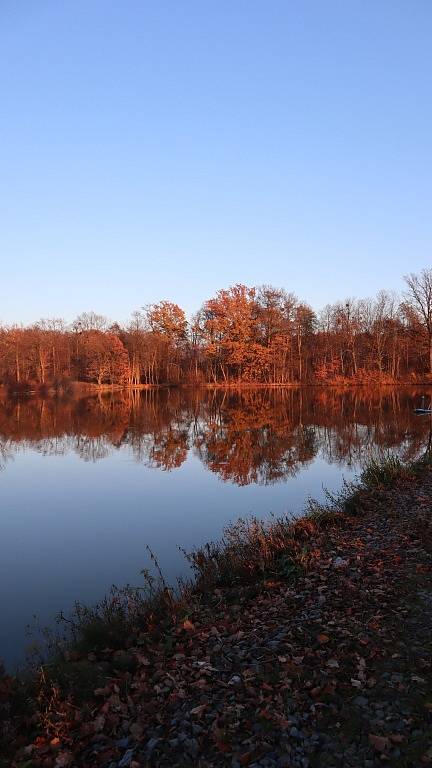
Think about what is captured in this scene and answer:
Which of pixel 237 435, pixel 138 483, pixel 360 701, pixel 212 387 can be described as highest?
pixel 212 387

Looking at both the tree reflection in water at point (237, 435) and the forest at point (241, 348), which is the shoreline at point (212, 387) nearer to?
the forest at point (241, 348)

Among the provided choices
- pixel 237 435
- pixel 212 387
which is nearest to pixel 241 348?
pixel 212 387

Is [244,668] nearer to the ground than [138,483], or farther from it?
farther from it

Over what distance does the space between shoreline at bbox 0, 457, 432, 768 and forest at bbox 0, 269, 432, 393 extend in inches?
2505

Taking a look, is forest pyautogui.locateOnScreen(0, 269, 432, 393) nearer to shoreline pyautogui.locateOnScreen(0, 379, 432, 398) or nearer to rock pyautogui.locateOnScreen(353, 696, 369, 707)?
shoreline pyautogui.locateOnScreen(0, 379, 432, 398)

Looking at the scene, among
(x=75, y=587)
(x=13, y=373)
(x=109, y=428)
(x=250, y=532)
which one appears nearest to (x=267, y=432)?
(x=109, y=428)

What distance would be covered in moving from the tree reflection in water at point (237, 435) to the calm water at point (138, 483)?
10 centimetres

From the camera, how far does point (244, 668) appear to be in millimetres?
5590

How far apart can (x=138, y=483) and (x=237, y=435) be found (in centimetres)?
1208

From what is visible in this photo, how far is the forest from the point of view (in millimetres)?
72312

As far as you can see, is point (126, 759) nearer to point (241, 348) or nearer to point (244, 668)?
point (244, 668)

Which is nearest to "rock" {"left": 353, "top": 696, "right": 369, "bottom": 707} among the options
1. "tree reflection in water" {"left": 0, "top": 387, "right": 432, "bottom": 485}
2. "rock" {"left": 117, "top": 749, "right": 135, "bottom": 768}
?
"rock" {"left": 117, "top": 749, "right": 135, "bottom": 768}

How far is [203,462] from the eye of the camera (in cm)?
2197

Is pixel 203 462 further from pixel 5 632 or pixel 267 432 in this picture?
pixel 5 632
